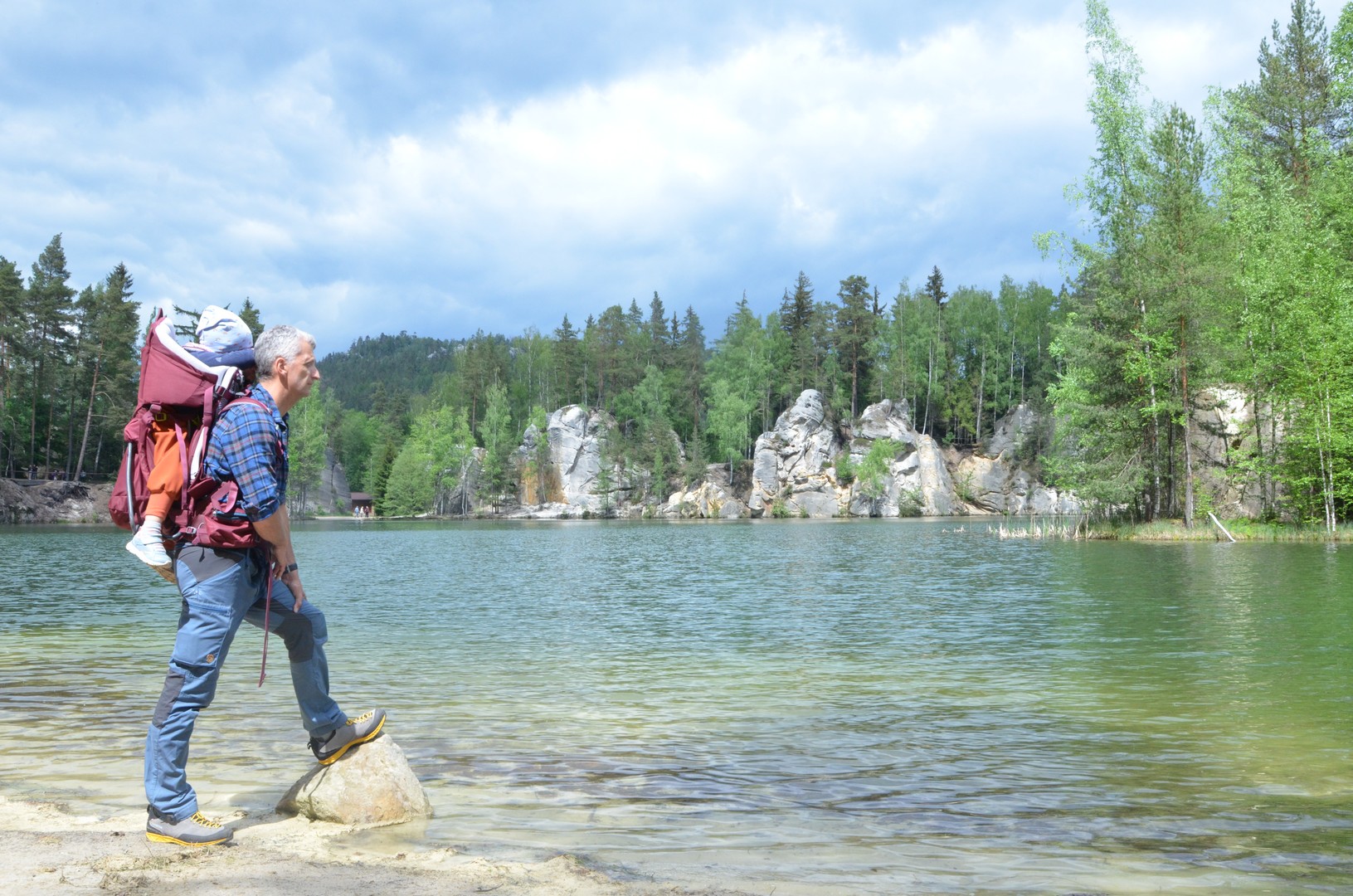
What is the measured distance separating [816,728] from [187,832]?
17.7 ft

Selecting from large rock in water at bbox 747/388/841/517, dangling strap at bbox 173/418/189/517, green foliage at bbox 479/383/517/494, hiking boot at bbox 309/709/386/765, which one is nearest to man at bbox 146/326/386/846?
dangling strap at bbox 173/418/189/517

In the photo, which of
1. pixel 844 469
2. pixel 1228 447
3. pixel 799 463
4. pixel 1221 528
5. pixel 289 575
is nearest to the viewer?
pixel 289 575

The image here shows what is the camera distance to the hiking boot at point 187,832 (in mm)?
4828

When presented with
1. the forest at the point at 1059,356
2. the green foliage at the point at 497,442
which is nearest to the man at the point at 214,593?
the forest at the point at 1059,356

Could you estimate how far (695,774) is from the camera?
688cm

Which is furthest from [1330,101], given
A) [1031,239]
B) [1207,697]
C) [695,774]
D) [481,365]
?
[481,365]

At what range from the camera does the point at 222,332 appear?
5.20m

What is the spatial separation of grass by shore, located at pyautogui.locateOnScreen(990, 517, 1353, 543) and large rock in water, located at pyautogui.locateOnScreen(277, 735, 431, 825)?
39.1 metres

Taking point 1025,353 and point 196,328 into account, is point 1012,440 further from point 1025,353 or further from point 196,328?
point 196,328

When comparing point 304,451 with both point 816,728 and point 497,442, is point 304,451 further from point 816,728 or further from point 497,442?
point 816,728

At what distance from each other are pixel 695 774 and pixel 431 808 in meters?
2.00

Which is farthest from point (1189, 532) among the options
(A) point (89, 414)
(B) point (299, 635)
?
(A) point (89, 414)

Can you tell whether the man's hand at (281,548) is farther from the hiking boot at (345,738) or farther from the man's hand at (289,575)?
the hiking boot at (345,738)

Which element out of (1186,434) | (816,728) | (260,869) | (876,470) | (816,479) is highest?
(876,470)
